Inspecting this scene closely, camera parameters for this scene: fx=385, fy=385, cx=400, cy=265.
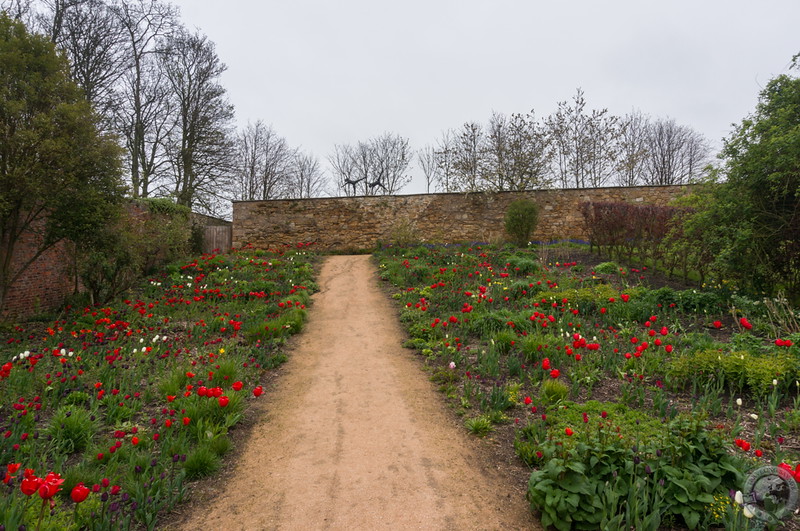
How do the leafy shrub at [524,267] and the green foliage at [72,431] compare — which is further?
the leafy shrub at [524,267]

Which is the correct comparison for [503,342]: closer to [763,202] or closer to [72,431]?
[72,431]

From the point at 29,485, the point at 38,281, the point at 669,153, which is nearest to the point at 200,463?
the point at 29,485

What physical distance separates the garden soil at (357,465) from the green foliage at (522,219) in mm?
8528

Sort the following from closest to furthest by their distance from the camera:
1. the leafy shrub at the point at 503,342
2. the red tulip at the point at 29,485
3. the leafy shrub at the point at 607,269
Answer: the red tulip at the point at 29,485 < the leafy shrub at the point at 503,342 < the leafy shrub at the point at 607,269

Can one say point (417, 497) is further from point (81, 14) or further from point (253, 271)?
point (81, 14)

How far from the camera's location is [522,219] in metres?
12.5

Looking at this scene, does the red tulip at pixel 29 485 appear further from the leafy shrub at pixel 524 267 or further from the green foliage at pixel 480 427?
the leafy shrub at pixel 524 267

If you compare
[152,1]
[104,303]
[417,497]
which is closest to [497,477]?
[417,497]

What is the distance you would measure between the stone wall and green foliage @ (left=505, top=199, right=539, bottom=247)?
7.09 ft

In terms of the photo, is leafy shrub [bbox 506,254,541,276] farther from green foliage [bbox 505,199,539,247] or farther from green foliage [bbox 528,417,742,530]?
green foliage [bbox 528,417,742,530]

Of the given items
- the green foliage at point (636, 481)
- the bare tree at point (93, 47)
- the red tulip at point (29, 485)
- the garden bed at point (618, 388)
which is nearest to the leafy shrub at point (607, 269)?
the garden bed at point (618, 388)

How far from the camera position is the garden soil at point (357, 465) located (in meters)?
2.50

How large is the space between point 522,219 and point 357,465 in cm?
1083

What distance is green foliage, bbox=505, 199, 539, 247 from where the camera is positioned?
12.5m
